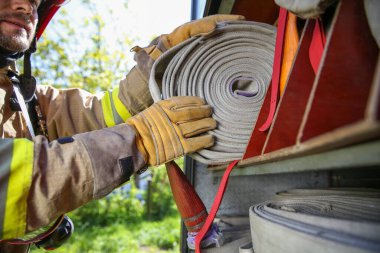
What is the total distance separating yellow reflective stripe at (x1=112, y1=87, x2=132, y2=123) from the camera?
5.50ft

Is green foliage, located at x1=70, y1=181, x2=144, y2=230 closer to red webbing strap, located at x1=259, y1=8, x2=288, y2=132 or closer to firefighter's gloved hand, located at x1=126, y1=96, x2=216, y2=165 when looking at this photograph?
firefighter's gloved hand, located at x1=126, y1=96, x2=216, y2=165

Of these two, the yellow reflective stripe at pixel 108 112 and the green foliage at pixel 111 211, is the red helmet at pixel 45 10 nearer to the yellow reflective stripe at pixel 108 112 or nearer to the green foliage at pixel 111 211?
the yellow reflective stripe at pixel 108 112

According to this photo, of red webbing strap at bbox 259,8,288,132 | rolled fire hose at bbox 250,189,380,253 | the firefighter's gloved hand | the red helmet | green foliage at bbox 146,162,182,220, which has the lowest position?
green foliage at bbox 146,162,182,220

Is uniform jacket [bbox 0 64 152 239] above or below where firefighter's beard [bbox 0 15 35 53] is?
below

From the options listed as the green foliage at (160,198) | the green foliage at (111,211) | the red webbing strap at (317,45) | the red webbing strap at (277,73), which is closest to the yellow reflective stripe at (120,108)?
the red webbing strap at (277,73)

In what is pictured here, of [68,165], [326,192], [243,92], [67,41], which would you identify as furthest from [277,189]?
[67,41]

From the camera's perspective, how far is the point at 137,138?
118 centimetres

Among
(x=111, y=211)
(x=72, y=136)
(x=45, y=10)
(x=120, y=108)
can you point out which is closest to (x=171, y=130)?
(x=72, y=136)

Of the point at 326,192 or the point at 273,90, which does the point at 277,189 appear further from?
the point at 273,90

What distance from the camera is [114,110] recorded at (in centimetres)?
A: 175

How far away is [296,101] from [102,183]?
725 mm

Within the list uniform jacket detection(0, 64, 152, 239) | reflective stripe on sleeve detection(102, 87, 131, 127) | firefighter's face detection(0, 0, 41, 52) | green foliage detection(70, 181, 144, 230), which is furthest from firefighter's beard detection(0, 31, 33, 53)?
green foliage detection(70, 181, 144, 230)

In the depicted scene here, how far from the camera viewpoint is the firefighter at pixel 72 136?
935 millimetres

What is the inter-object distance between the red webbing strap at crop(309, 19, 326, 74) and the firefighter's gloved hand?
530mm
